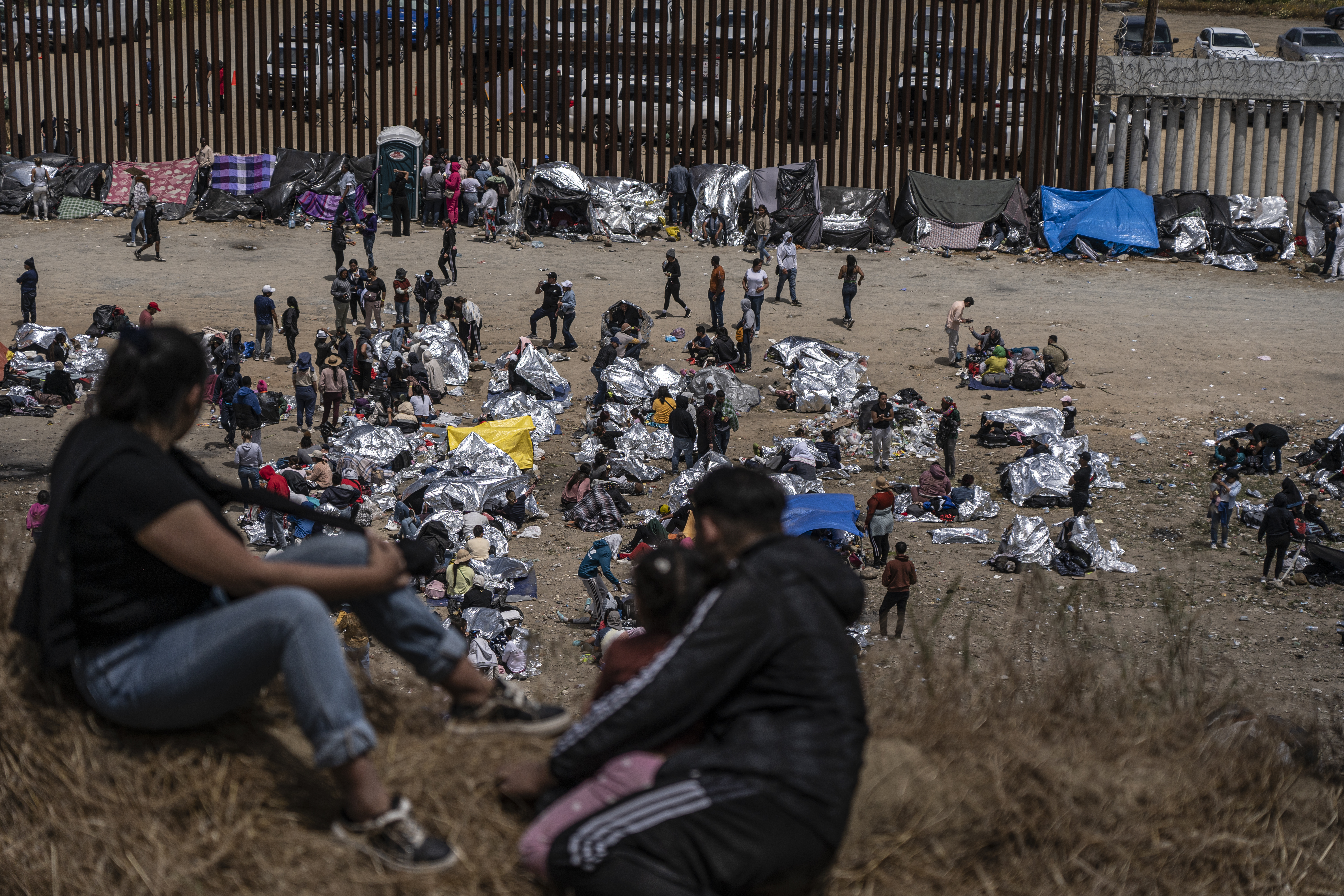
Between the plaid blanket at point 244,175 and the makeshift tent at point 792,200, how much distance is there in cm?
1000

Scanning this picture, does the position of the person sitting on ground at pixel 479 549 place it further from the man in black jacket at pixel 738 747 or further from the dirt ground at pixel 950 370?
the man in black jacket at pixel 738 747

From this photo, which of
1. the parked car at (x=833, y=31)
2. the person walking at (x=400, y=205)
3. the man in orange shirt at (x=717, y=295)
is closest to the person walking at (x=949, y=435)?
the man in orange shirt at (x=717, y=295)

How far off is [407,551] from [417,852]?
0.69 meters

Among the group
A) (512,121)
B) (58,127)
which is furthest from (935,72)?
(58,127)

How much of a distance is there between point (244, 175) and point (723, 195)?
10991 mm

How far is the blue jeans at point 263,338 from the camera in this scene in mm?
21359

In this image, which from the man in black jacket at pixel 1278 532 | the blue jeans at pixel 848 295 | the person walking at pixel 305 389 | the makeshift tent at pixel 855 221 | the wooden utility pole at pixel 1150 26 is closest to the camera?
the man in black jacket at pixel 1278 532

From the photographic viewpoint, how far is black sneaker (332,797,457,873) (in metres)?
2.85

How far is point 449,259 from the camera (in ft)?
81.7

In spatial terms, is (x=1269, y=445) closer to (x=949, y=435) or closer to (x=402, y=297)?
(x=949, y=435)

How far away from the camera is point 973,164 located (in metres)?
29.5

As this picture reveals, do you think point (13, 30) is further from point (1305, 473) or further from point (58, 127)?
point (1305, 473)

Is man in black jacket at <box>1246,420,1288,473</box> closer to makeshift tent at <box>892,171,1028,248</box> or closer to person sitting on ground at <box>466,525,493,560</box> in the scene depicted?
makeshift tent at <box>892,171,1028,248</box>

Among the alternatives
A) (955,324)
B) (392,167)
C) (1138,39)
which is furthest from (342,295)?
(1138,39)
